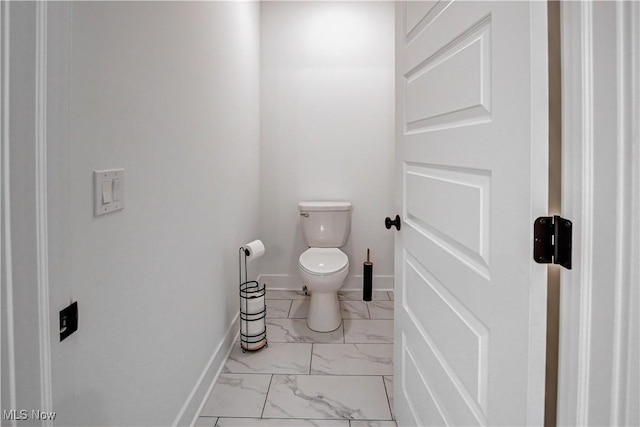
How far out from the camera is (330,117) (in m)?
3.27

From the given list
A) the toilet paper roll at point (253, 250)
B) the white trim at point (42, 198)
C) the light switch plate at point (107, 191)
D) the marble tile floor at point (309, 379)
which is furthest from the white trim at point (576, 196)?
the toilet paper roll at point (253, 250)

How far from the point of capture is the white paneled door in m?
0.70

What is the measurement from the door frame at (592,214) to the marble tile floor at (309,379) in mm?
1259

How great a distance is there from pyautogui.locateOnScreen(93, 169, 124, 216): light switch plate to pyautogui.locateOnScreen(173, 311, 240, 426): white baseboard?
931 mm

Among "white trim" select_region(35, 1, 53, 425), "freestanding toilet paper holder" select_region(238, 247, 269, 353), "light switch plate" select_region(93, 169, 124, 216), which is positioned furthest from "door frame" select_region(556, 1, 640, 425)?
"freestanding toilet paper holder" select_region(238, 247, 269, 353)

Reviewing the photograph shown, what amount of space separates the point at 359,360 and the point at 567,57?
1.94 m

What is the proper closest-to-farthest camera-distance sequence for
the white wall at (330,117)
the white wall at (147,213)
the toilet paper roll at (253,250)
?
the white wall at (147,213) → the toilet paper roll at (253,250) → the white wall at (330,117)

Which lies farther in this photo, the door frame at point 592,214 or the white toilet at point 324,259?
the white toilet at point 324,259

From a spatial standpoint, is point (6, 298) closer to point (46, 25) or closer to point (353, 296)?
point (46, 25)

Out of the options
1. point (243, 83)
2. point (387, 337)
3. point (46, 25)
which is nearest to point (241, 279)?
point (387, 337)

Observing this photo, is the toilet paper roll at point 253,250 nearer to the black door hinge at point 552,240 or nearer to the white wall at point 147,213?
the white wall at point 147,213

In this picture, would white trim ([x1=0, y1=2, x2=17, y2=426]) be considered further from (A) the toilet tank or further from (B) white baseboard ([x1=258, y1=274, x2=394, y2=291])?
(B) white baseboard ([x1=258, y1=274, x2=394, y2=291])

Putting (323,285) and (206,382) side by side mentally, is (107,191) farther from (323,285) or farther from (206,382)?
(323,285)

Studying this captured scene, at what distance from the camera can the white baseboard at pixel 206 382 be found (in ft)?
5.20
